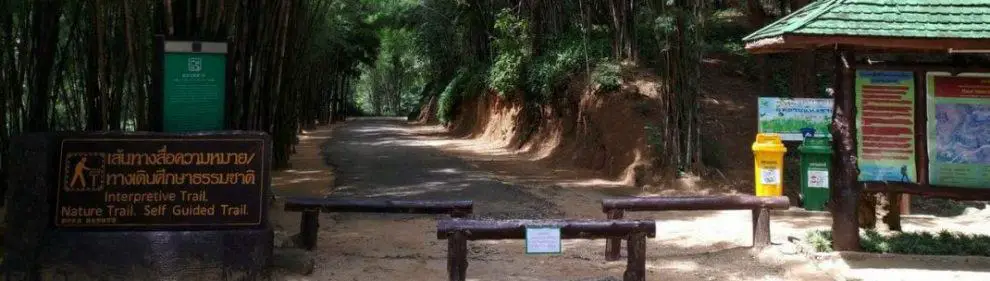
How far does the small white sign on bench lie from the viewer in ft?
18.3

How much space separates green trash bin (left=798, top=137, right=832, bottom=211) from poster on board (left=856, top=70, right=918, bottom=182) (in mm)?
1979

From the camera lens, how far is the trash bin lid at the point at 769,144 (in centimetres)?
949

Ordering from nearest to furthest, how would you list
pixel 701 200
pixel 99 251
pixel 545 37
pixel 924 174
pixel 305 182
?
pixel 99 251 < pixel 924 174 < pixel 701 200 < pixel 305 182 < pixel 545 37

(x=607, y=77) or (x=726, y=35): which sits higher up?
(x=726, y=35)

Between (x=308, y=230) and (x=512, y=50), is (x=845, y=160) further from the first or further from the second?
(x=512, y=50)

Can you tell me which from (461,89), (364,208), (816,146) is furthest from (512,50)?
(364,208)

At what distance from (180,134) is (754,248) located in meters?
5.09

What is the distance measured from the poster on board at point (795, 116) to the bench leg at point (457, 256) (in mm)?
5790

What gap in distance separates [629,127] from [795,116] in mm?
4736

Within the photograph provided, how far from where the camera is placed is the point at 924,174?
7016mm

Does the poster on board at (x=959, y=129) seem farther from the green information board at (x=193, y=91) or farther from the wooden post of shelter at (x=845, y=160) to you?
the green information board at (x=193, y=91)

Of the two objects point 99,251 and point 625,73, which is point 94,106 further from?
point 625,73

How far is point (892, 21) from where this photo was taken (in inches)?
268

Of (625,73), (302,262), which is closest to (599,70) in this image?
(625,73)
